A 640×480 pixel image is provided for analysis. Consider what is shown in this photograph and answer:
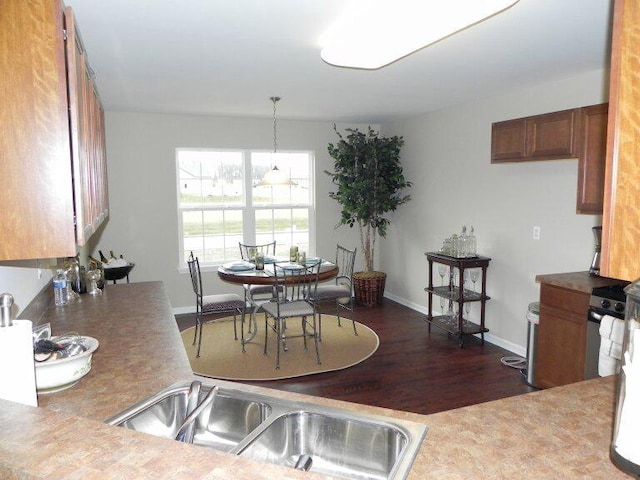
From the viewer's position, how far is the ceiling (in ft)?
7.55

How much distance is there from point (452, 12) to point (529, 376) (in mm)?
2910

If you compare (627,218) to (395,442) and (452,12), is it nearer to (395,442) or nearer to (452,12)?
(395,442)

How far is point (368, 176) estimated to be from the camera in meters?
5.87

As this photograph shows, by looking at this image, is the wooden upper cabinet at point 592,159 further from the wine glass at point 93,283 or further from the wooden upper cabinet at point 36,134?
the wine glass at point 93,283

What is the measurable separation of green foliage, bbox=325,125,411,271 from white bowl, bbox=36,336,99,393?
449cm

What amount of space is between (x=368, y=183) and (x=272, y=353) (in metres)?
2.49

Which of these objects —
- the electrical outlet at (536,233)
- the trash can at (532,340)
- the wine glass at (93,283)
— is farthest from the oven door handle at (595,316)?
the wine glass at (93,283)

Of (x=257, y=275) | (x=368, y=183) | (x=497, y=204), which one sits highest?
(x=368, y=183)

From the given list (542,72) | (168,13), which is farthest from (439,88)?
(168,13)

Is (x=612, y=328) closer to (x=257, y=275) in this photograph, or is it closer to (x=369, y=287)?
(x=257, y=275)

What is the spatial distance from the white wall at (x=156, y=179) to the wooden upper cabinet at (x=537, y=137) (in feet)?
9.14

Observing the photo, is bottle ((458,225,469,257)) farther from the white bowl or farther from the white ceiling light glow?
the white bowl

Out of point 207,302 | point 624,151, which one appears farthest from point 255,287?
point 624,151

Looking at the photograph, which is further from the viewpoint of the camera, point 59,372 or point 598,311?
point 598,311
